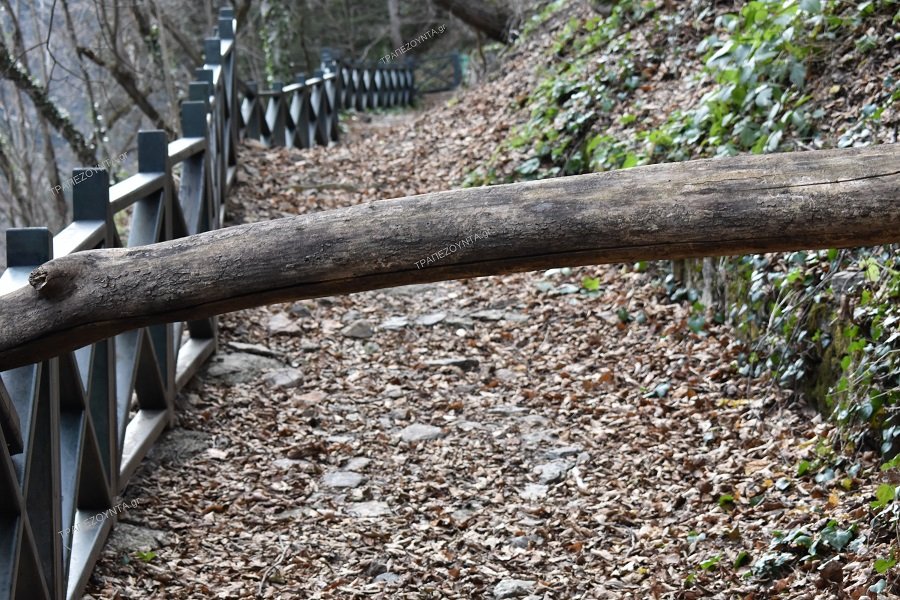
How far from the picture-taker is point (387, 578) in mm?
3496

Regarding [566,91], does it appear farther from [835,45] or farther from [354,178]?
[835,45]

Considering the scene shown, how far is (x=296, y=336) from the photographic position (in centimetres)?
585

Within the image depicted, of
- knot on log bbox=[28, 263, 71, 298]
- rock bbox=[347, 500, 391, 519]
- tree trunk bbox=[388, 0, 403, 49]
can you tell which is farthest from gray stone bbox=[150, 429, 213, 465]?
tree trunk bbox=[388, 0, 403, 49]

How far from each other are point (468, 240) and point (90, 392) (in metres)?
1.97

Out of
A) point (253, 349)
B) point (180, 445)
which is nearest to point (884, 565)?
point (180, 445)

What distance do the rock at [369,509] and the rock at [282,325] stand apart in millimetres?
2081

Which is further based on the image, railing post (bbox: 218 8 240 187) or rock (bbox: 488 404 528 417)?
railing post (bbox: 218 8 240 187)

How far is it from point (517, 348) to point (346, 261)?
3571 mm

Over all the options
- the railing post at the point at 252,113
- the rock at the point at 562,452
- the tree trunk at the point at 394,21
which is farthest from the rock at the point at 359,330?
the tree trunk at the point at 394,21

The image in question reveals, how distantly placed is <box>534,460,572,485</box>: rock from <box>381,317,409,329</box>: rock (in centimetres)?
205

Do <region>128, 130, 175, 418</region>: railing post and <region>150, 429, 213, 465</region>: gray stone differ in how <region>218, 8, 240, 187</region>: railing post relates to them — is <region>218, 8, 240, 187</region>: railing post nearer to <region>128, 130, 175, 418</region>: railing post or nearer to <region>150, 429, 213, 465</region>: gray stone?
<region>128, 130, 175, 418</region>: railing post

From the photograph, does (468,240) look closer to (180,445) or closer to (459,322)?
(180,445)

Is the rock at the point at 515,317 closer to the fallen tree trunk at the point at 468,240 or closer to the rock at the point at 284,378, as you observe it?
the rock at the point at 284,378

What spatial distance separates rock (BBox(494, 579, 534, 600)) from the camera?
3.36 m
